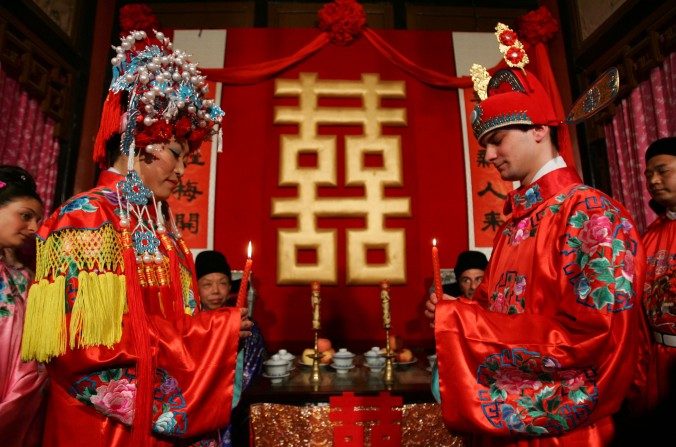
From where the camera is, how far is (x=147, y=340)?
3.81ft

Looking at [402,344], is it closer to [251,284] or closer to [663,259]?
[251,284]

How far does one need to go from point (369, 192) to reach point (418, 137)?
62 centimetres

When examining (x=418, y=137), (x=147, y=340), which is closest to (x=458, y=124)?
(x=418, y=137)

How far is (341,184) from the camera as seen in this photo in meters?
3.59

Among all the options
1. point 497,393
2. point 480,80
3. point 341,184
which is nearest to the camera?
point 497,393

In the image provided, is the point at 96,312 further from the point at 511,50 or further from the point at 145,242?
the point at 511,50

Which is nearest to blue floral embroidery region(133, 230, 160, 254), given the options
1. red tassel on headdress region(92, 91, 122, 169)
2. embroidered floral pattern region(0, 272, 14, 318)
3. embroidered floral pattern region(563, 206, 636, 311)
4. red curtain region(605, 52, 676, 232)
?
red tassel on headdress region(92, 91, 122, 169)

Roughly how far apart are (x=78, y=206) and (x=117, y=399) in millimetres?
529

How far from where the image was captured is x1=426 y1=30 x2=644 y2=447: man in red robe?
110 cm

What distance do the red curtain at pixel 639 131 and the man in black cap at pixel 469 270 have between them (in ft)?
3.43

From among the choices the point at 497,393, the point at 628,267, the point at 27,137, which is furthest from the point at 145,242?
the point at 27,137

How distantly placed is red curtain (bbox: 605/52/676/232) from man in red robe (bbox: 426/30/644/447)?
194cm

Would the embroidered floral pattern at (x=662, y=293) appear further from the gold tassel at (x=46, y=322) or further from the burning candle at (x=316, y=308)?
the gold tassel at (x=46, y=322)

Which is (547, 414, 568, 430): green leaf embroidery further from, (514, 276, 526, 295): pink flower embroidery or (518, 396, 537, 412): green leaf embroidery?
(514, 276, 526, 295): pink flower embroidery
